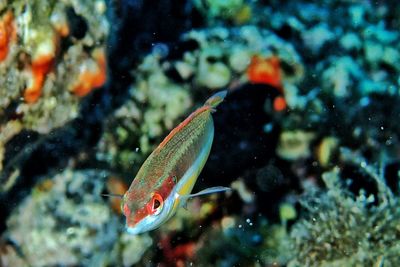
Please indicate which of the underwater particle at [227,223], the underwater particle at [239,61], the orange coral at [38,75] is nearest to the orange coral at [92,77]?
the orange coral at [38,75]

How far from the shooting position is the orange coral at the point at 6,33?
259 centimetres

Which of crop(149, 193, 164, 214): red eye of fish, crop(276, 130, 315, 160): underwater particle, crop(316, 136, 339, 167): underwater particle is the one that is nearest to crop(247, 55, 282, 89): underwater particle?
crop(276, 130, 315, 160): underwater particle

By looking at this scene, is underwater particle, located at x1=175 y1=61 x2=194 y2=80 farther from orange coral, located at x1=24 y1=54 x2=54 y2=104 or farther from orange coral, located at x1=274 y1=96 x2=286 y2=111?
orange coral, located at x1=24 y1=54 x2=54 y2=104

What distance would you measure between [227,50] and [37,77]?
55.0 inches

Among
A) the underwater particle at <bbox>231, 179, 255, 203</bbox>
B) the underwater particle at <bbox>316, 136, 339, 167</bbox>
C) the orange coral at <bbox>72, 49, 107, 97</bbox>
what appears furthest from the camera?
the underwater particle at <bbox>316, 136, 339, 167</bbox>

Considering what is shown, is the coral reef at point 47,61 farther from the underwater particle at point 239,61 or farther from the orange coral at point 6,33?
the underwater particle at point 239,61

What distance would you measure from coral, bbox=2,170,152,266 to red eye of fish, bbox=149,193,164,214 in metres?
1.04

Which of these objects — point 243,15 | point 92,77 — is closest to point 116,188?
point 92,77

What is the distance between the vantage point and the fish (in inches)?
76.7

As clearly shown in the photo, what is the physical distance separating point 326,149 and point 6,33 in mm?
2307

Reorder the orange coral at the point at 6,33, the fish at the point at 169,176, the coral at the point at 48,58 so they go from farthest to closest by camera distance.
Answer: the coral at the point at 48,58, the orange coral at the point at 6,33, the fish at the point at 169,176

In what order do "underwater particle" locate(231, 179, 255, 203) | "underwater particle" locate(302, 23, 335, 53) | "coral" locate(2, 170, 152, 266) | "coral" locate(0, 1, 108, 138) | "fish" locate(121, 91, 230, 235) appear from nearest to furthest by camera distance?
"fish" locate(121, 91, 230, 235) → "coral" locate(0, 1, 108, 138) → "coral" locate(2, 170, 152, 266) → "underwater particle" locate(231, 179, 255, 203) → "underwater particle" locate(302, 23, 335, 53)

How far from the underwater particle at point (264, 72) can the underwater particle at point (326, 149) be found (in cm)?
53

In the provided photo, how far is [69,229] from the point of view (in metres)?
2.85
